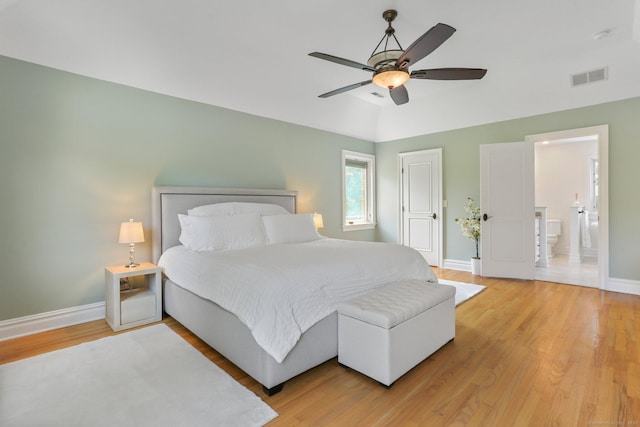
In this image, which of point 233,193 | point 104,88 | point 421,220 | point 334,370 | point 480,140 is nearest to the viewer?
point 334,370

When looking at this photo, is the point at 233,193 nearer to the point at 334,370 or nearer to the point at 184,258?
the point at 184,258

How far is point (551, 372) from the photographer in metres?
2.10

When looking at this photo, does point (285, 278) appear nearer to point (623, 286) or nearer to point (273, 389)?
point (273, 389)

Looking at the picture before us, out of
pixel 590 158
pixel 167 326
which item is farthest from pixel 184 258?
pixel 590 158

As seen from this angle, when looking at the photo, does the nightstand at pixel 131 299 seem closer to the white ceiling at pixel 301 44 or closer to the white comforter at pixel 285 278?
the white comforter at pixel 285 278

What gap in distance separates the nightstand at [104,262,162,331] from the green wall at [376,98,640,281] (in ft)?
14.7

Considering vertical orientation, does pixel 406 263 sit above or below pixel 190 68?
below

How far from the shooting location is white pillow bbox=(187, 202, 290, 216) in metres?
3.50

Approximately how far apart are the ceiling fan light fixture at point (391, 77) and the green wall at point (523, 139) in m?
3.18

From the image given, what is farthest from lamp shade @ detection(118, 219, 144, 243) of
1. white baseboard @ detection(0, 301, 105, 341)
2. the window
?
the window

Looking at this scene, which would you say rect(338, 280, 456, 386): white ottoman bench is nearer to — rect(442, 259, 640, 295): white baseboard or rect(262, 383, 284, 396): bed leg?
rect(262, 383, 284, 396): bed leg

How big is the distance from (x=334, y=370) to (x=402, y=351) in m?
0.52

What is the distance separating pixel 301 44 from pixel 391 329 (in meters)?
3.02

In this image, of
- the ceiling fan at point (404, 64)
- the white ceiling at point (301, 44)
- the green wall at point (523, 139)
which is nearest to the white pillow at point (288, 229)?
the white ceiling at point (301, 44)
